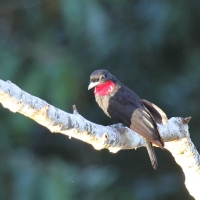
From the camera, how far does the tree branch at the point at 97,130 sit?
3922 millimetres

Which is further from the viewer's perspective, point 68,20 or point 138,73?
point 138,73

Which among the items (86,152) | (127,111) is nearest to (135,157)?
(86,152)

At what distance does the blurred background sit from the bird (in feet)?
5.63

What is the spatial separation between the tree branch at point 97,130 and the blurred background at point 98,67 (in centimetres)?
244

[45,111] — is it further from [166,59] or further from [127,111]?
[166,59]

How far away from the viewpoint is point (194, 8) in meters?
8.73

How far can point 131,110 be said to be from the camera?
5.41 metres

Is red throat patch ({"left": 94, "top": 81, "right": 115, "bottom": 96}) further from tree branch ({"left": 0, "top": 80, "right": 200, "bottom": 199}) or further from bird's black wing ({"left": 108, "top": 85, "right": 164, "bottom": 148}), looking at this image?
tree branch ({"left": 0, "top": 80, "right": 200, "bottom": 199})

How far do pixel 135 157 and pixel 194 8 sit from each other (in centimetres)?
174

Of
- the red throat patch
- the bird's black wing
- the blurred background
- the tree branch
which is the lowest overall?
the tree branch

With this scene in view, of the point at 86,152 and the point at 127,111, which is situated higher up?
the point at 86,152

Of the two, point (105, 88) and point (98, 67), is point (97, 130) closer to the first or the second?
point (105, 88)

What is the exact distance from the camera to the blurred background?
761cm

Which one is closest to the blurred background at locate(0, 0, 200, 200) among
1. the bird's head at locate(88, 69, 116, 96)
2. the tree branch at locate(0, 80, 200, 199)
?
the bird's head at locate(88, 69, 116, 96)
